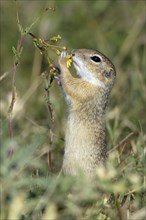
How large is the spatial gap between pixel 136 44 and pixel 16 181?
4.63 meters

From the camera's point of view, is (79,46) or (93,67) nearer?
(93,67)

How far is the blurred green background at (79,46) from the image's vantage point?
5.89m

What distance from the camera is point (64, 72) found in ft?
16.3

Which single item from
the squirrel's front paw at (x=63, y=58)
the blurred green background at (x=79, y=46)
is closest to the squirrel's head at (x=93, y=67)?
the squirrel's front paw at (x=63, y=58)

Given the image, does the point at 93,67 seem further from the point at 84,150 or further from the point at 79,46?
the point at 79,46

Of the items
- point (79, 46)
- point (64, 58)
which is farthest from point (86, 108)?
point (79, 46)

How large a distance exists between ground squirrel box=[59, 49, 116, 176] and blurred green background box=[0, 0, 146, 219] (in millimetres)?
349

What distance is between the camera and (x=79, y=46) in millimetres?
7723

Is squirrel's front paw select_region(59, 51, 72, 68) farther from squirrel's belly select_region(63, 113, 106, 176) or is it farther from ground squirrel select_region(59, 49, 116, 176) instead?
squirrel's belly select_region(63, 113, 106, 176)

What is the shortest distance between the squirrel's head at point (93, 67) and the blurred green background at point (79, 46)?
1.29 ft

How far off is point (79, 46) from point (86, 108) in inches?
113

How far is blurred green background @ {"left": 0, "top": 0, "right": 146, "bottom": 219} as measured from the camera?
19.3 ft

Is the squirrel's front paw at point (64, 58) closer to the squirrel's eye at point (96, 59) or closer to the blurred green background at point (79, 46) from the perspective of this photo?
the squirrel's eye at point (96, 59)

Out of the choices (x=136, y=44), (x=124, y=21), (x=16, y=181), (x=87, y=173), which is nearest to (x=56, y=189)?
(x=16, y=181)
